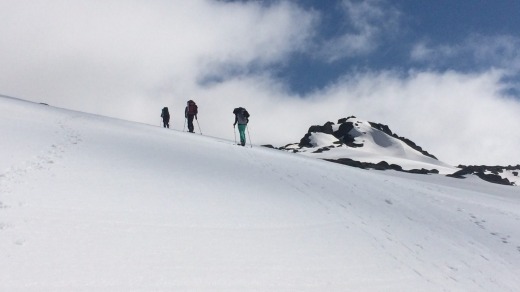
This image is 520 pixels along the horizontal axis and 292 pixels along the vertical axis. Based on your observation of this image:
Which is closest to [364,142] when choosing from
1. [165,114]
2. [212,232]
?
[165,114]

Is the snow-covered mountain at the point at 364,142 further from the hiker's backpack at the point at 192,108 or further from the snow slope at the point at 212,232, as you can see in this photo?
the snow slope at the point at 212,232

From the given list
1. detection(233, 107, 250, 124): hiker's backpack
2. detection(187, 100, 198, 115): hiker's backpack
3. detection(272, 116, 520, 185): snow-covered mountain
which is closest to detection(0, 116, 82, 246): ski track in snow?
detection(233, 107, 250, 124): hiker's backpack

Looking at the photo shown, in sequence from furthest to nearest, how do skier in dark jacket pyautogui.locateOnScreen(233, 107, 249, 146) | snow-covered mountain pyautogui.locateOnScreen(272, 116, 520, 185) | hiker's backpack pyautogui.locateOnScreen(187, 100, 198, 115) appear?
snow-covered mountain pyautogui.locateOnScreen(272, 116, 520, 185) → hiker's backpack pyautogui.locateOnScreen(187, 100, 198, 115) → skier in dark jacket pyautogui.locateOnScreen(233, 107, 249, 146)

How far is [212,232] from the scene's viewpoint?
6164 millimetres

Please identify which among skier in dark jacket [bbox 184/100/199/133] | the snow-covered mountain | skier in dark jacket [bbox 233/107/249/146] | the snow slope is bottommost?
the snow slope

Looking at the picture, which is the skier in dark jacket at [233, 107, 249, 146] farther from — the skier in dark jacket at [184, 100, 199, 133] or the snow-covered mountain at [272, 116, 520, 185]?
the snow-covered mountain at [272, 116, 520, 185]

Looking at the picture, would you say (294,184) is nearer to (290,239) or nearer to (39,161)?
(290,239)

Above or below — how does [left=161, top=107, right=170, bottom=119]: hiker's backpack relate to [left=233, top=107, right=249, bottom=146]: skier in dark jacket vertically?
above

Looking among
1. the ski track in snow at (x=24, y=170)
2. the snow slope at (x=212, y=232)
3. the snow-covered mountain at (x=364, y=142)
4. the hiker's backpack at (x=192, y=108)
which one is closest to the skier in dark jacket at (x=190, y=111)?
the hiker's backpack at (x=192, y=108)

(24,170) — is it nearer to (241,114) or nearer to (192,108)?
(241,114)

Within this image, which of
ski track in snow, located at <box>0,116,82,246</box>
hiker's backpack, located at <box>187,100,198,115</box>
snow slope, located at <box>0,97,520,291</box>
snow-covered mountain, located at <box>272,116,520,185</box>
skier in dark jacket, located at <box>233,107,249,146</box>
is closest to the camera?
snow slope, located at <box>0,97,520,291</box>

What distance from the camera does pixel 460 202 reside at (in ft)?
42.7

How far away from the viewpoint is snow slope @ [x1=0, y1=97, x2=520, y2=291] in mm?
4555

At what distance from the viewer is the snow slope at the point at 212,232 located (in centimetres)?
455
